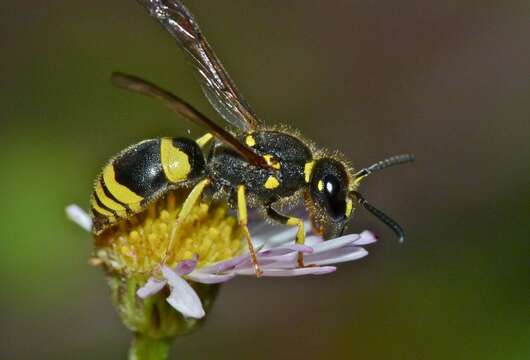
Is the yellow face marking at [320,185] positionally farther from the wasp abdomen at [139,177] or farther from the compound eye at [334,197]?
the wasp abdomen at [139,177]

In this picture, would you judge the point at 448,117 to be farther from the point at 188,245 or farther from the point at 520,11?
the point at 188,245

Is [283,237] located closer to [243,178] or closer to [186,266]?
[243,178]

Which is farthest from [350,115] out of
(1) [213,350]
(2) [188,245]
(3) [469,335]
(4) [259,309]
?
(2) [188,245]

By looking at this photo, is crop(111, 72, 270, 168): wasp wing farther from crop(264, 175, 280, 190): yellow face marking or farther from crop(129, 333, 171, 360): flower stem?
crop(129, 333, 171, 360): flower stem

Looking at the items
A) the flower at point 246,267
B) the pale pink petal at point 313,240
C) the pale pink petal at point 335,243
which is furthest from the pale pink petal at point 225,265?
the pale pink petal at point 313,240

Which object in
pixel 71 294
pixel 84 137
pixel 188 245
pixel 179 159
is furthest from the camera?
pixel 84 137

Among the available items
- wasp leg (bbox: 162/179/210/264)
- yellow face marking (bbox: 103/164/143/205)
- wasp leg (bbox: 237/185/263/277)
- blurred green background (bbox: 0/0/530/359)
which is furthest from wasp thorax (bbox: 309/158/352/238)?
blurred green background (bbox: 0/0/530/359)
